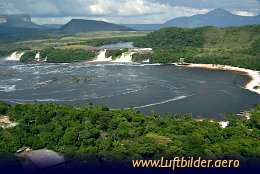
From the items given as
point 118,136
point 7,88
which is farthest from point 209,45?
point 118,136

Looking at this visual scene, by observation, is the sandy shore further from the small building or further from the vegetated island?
the small building

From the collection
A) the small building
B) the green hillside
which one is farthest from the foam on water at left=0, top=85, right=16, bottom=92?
the green hillside

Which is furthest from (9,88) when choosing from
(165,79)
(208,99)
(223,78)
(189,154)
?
(189,154)

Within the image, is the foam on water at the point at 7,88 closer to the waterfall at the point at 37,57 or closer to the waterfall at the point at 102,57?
the waterfall at the point at 102,57

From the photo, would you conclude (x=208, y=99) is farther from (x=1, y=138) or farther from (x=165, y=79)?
(x=1, y=138)

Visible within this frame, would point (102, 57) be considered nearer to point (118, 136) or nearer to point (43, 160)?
point (118, 136)

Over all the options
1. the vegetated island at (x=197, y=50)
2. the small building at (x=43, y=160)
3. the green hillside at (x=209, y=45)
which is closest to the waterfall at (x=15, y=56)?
the vegetated island at (x=197, y=50)
